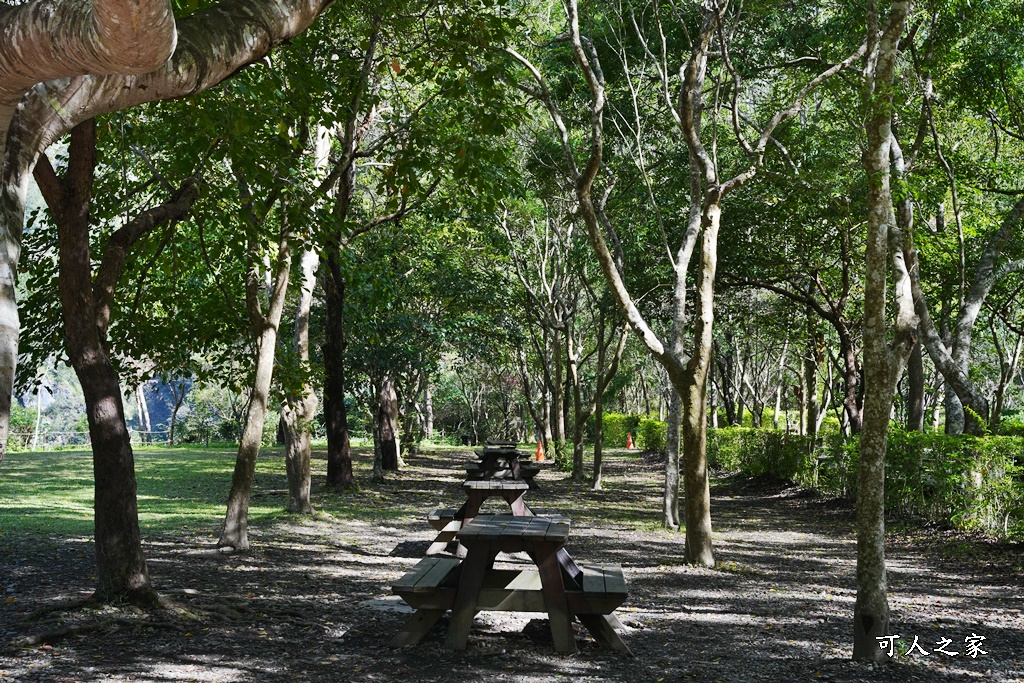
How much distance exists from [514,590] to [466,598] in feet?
1.12

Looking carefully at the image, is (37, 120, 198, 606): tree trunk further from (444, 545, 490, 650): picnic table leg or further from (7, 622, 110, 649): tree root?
(444, 545, 490, 650): picnic table leg

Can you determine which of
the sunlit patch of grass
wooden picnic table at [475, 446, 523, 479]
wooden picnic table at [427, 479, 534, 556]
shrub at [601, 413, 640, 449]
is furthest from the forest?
shrub at [601, 413, 640, 449]

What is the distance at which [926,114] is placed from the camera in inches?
527

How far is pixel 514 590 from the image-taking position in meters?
6.13

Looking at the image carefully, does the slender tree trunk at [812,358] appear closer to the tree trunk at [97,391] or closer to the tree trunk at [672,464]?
the tree trunk at [672,464]

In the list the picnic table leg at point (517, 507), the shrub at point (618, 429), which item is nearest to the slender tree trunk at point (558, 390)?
the picnic table leg at point (517, 507)

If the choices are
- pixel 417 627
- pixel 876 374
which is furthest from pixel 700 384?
pixel 417 627

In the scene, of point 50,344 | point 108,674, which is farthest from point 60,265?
point 108,674

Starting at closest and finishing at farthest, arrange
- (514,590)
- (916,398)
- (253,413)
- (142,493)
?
(514,590)
(253,413)
(916,398)
(142,493)

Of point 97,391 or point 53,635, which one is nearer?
point 53,635

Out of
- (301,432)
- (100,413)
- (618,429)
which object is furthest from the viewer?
(618,429)

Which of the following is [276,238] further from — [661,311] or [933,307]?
[933,307]

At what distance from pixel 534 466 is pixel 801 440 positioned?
7.40m

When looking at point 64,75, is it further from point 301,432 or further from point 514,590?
point 301,432
